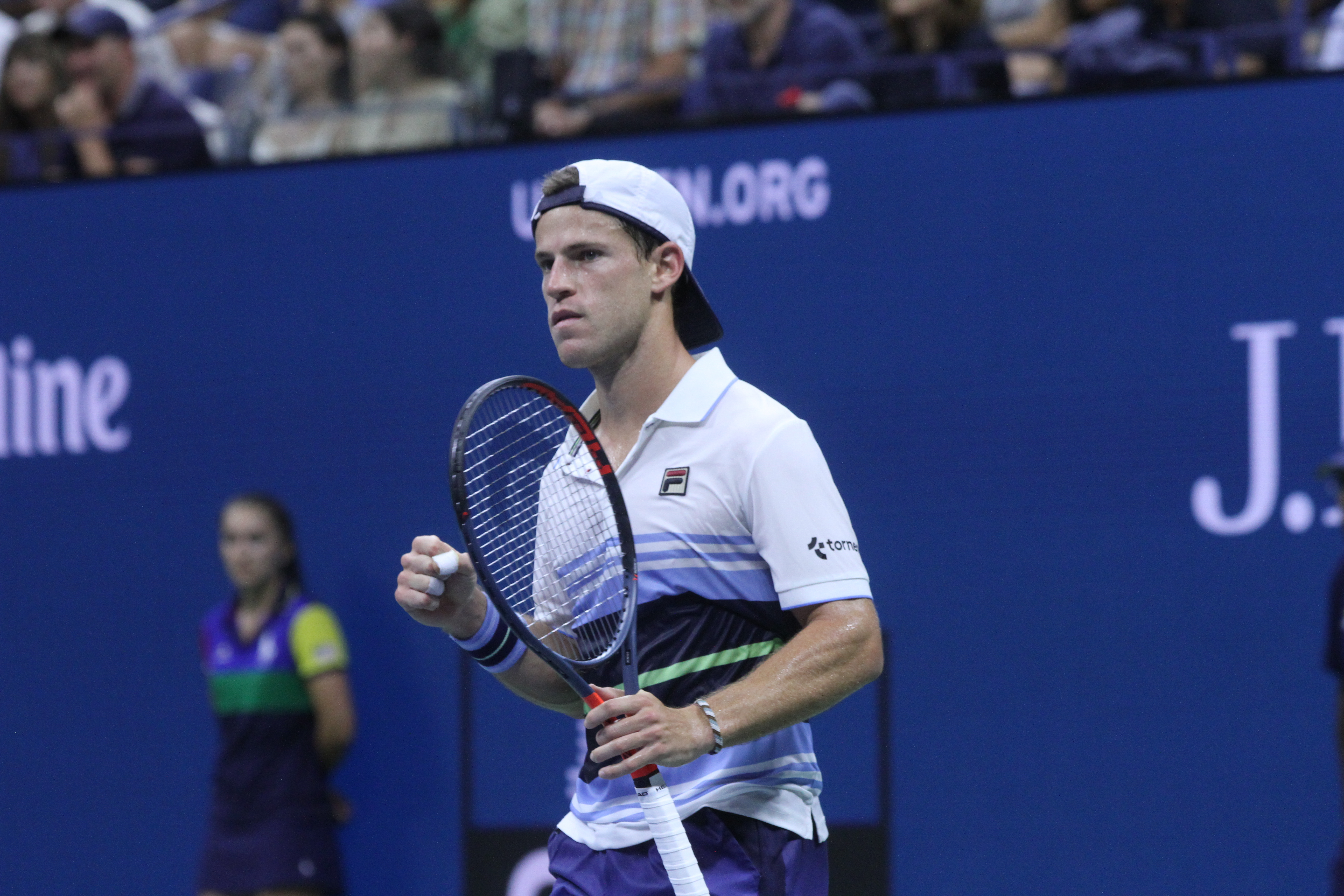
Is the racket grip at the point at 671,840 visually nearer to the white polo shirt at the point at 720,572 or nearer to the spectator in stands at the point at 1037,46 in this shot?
the white polo shirt at the point at 720,572

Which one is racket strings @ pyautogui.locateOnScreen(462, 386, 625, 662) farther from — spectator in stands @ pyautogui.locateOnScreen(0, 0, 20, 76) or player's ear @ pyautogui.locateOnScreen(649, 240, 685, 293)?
spectator in stands @ pyautogui.locateOnScreen(0, 0, 20, 76)

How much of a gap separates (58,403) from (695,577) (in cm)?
434

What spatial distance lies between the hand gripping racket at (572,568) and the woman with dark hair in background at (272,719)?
2591mm

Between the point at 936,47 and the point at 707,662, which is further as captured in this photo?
the point at 936,47

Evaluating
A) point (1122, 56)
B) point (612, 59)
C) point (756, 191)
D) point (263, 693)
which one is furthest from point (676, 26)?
point (263, 693)

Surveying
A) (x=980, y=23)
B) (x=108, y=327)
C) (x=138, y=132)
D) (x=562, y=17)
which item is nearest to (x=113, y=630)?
(x=108, y=327)

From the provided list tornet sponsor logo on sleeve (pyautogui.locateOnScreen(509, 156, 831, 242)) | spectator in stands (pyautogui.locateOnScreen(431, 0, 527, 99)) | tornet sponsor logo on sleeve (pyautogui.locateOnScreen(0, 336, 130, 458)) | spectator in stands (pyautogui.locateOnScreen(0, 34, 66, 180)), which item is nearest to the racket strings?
tornet sponsor logo on sleeve (pyautogui.locateOnScreen(509, 156, 831, 242))

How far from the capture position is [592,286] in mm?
2637

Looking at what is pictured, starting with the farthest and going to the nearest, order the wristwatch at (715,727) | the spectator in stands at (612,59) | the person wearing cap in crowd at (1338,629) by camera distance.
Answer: the spectator in stands at (612,59) → the person wearing cap in crowd at (1338,629) → the wristwatch at (715,727)

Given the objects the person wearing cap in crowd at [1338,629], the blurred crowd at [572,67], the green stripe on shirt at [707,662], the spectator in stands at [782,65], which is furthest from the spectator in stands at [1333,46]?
the green stripe on shirt at [707,662]

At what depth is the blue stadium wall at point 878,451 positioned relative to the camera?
16.1 ft

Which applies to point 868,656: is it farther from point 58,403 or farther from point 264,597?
point 58,403

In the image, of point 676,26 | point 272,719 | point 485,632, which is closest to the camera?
point 485,632

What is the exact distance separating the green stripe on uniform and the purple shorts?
3.04 meters
